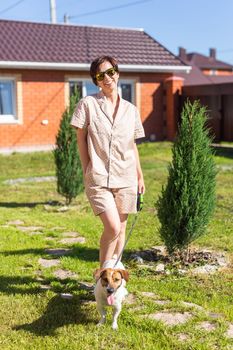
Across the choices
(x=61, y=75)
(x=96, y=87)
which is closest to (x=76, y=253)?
(x=61, y=75)

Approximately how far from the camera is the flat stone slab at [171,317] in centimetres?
378

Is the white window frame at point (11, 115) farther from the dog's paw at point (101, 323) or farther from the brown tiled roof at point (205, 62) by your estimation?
the brown tiled roof at point (205, 62)

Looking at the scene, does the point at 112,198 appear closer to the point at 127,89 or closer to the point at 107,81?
the point at 107,81

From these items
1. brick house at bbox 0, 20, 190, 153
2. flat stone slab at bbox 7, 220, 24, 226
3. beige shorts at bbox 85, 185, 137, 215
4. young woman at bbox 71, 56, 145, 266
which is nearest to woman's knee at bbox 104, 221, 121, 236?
young woman at bbox 71, 56, 145, 266

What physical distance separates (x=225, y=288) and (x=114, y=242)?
133cm

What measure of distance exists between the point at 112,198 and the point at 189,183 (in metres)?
1.51

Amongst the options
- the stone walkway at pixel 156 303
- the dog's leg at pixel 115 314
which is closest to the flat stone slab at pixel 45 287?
the stone walkway at pixel 156 303

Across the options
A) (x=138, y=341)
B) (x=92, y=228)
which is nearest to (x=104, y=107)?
(x=138, y=341)

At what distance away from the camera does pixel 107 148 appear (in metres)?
3.88

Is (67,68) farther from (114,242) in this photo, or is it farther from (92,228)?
(114,242)

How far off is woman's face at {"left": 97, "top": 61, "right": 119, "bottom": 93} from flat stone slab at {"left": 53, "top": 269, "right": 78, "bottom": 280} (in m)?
2.04

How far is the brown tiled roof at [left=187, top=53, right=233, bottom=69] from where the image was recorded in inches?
2255

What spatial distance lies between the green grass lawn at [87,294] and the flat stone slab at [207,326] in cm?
2

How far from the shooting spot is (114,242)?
402 centimetres
